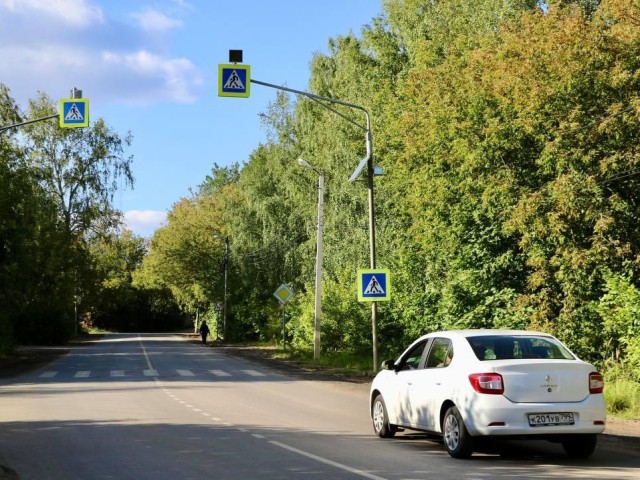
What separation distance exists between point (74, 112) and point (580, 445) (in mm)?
16250

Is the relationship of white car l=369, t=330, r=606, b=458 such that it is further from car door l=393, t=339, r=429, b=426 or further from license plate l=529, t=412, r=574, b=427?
car door l=393, t=339, r=429, b=426

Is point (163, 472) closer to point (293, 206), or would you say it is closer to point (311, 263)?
point (311, 263)

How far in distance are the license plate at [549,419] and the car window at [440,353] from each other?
4.73 ft

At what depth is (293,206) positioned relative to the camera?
53438 millimetres

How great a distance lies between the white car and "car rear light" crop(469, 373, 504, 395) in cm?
1

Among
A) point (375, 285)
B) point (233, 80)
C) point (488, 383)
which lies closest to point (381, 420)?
point (488, 383)

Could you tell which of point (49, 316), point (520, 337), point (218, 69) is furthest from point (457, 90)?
point (49, 316)

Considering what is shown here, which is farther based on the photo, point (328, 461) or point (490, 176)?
point (490, 176)

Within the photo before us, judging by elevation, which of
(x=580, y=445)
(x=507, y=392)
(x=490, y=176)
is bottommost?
(x=580, y=445)

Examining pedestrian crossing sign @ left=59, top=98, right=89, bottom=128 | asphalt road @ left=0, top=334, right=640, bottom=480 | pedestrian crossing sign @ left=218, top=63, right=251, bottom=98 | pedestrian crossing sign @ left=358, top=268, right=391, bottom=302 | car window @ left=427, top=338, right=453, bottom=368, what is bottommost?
asphalt road @ left=0, top=334, right=640, bottom=480

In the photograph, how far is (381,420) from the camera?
1351 cm

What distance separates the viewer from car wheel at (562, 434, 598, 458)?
36.3 ft

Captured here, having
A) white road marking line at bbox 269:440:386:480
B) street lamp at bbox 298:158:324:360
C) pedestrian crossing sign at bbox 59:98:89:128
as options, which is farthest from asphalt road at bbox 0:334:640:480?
street lamp at bbox 298:158:324:360

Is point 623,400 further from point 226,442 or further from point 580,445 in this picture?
point 226,442
